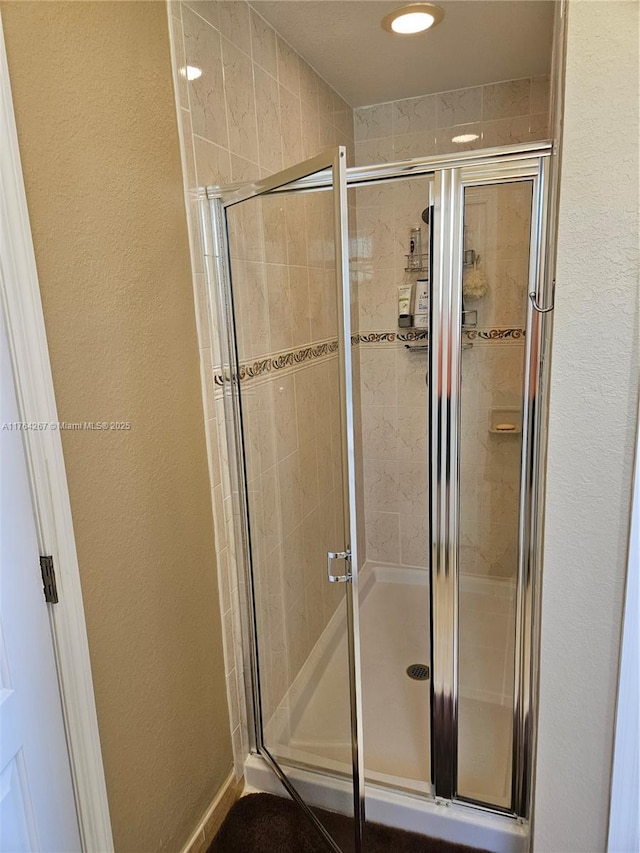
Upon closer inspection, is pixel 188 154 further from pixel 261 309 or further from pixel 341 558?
pixel 341 558

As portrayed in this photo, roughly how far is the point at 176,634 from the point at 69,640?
0.39 meters

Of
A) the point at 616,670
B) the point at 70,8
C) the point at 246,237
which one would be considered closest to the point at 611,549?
the point at 616,670

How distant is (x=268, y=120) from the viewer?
1.89 meters

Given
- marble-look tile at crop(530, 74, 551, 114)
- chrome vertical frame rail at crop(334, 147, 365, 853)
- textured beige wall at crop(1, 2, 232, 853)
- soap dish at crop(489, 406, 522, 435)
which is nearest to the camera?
textured beige wall at crop(1, 2, 232, 853)

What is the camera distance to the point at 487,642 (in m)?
1.90

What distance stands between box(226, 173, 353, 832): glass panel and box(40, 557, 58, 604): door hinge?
651 mm

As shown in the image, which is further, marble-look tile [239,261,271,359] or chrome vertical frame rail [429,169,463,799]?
marble-look tile [239,261,271,359]

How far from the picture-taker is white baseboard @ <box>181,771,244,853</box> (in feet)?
5.17

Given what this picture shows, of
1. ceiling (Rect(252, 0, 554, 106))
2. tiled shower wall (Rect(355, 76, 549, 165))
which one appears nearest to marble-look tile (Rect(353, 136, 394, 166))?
tiled shower wall (Rect(355, 76, 549, 165))

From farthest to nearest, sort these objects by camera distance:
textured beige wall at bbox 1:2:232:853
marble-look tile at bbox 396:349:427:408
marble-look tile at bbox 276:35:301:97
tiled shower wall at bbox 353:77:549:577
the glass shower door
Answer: marble-look tile at bbox 396:349:427:408, marble-look tile at bbox 276:35:301:97, tiled shower wall at bbox 353:77:549:577, the glass shower door, textured beige wall at bbox 1:2:232:853

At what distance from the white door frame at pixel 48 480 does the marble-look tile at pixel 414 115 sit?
2185 millimetres

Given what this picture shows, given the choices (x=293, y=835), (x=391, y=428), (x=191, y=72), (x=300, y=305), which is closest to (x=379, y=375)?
(x=391, y=428)

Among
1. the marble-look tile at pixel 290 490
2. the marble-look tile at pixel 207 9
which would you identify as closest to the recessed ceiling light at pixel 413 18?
the marble-look tile at pixel 207 9

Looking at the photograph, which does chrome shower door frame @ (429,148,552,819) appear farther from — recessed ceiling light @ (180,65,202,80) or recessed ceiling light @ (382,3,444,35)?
recessed ceiling light @ (382,3,444,35)
